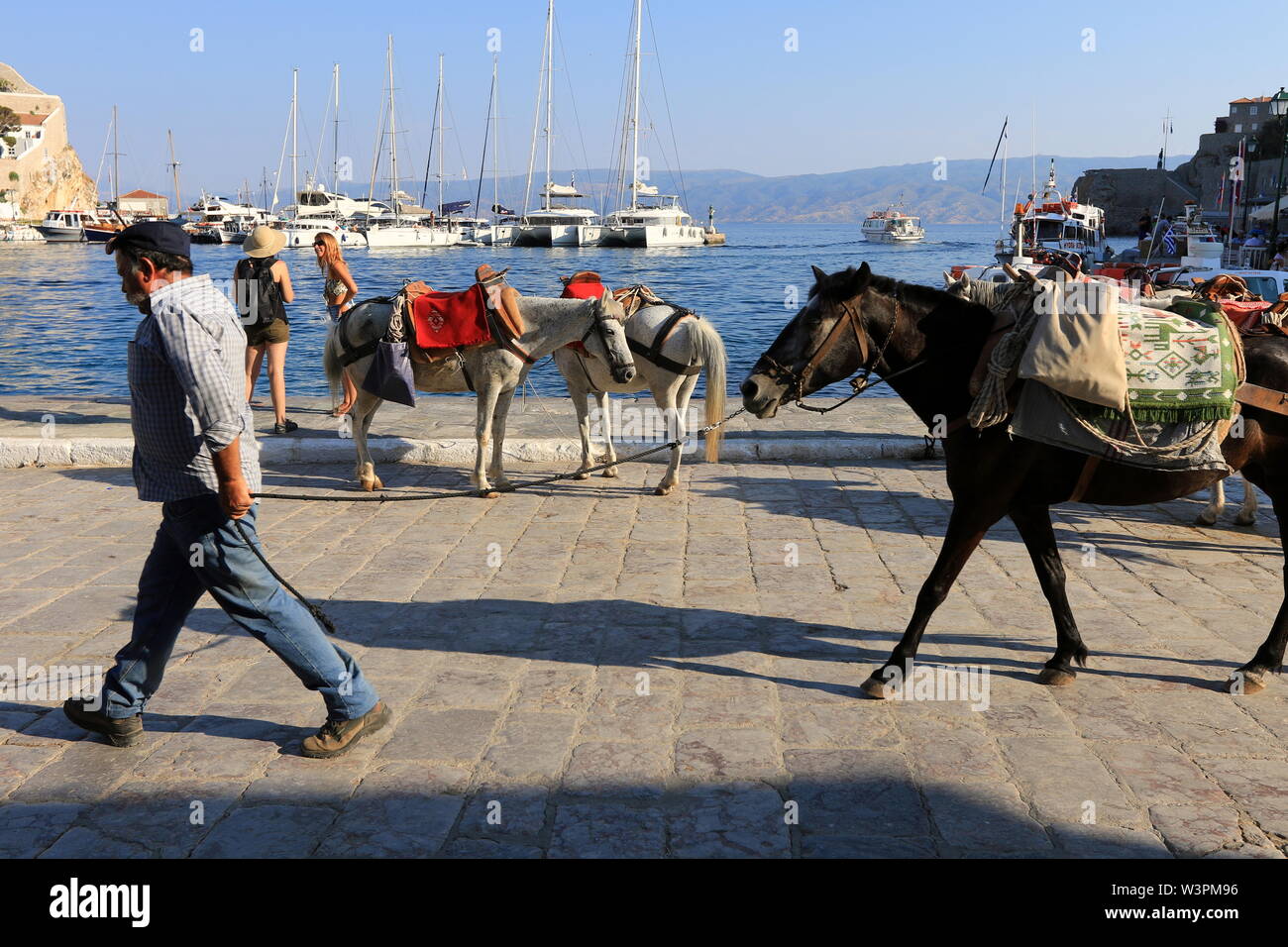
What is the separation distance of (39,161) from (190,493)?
126 m

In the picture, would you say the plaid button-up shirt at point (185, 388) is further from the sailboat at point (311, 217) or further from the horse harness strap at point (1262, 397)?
the sailboat at point (311, 217)

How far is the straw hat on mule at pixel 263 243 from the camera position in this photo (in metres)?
11.0

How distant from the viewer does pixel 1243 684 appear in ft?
16.9

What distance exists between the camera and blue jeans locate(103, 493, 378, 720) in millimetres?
4211

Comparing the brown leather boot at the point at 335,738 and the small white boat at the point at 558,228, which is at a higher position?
the small white boat at the point at 558,228

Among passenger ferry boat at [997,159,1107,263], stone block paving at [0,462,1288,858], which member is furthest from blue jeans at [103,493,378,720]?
passenger ferry boat at [997,159,1107,263]

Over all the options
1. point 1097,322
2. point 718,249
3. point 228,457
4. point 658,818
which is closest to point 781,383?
point 1097,322

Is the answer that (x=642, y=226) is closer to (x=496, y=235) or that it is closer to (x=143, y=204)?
(x=496, y=235)

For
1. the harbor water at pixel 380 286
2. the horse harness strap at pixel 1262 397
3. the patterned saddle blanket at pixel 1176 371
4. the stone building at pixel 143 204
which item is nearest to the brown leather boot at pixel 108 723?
the patterned saddle blanket at pixel 1176 371

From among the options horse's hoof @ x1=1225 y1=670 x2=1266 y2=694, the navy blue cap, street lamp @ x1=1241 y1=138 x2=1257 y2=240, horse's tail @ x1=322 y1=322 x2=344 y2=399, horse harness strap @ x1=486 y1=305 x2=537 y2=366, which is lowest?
horse's hoof @ x1=1225 y1=670 x2=1266 y2=694

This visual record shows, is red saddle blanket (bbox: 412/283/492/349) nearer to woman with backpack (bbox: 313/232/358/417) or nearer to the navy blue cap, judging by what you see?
woman with backpack (bbox: 313/232/358/417)

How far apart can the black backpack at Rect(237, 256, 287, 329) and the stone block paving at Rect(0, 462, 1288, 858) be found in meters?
3.16

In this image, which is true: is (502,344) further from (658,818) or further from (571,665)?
(658,818)

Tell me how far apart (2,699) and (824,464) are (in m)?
7.46
